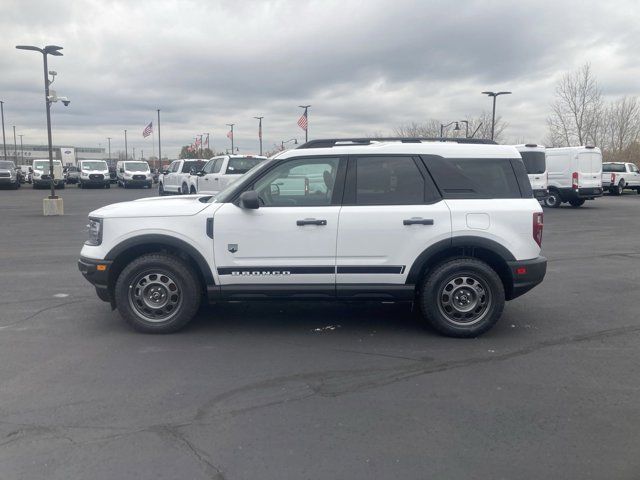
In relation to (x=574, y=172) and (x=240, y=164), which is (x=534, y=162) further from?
(x=240, y=164)

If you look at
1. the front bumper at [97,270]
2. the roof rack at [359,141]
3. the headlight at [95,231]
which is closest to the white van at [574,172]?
the roof rack at [359,141]

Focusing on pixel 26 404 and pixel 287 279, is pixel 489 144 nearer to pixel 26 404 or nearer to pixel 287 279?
pixel 287 279

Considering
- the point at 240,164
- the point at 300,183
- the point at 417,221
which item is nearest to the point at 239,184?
the point at 300,183

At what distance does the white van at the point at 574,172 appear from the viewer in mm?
24156

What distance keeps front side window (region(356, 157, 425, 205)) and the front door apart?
356mm

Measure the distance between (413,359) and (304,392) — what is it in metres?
1.24

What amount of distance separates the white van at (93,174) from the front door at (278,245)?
4005 cm

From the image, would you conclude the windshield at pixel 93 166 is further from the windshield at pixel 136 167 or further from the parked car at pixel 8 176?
the parked car at pixel 8 176

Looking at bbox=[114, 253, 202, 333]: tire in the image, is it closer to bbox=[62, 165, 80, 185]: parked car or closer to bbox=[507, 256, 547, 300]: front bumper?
bbox=[507, 256, 547, 300]: front bumper

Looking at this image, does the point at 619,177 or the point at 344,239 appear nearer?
the point at 344,239

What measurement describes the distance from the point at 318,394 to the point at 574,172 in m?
22.5

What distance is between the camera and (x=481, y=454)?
367cm

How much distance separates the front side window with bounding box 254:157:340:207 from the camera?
20.0 feet

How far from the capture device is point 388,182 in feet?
20.3
